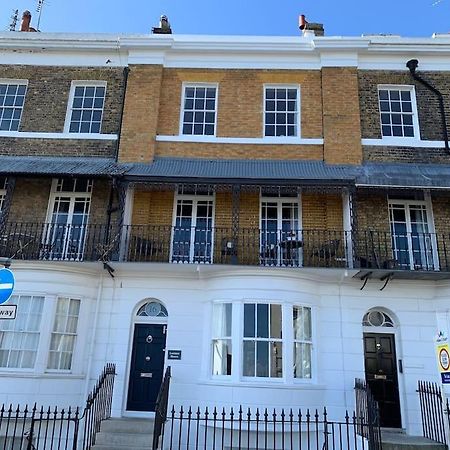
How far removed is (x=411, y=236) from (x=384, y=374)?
3.55m

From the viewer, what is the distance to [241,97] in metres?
13.4

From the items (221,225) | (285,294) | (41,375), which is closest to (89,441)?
(41,375)

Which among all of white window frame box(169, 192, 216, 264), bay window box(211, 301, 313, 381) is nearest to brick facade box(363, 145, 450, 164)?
white window frame box(169, 192, 216, 264)

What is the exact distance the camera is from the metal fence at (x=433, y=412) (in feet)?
29.5

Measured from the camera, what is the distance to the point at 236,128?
13.1 metres

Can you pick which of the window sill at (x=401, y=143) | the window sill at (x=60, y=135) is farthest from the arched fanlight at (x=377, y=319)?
the window sill at (x=60, y=135)

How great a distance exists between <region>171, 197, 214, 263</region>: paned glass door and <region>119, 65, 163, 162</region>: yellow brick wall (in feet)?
5.55

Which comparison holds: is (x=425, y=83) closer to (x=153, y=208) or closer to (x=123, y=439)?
(x=153, y=208)

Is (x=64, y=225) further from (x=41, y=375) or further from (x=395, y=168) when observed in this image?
(x=395, y=168)

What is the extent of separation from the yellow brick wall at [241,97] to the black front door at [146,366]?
5550mm

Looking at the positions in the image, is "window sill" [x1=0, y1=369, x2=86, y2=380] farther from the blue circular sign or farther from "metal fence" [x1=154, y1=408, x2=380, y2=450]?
the blue circular sign

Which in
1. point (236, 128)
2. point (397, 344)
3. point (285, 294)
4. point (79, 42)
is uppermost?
point (79, 42)

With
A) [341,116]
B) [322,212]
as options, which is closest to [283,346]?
[322,212]

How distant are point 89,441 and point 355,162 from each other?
9.11 m
